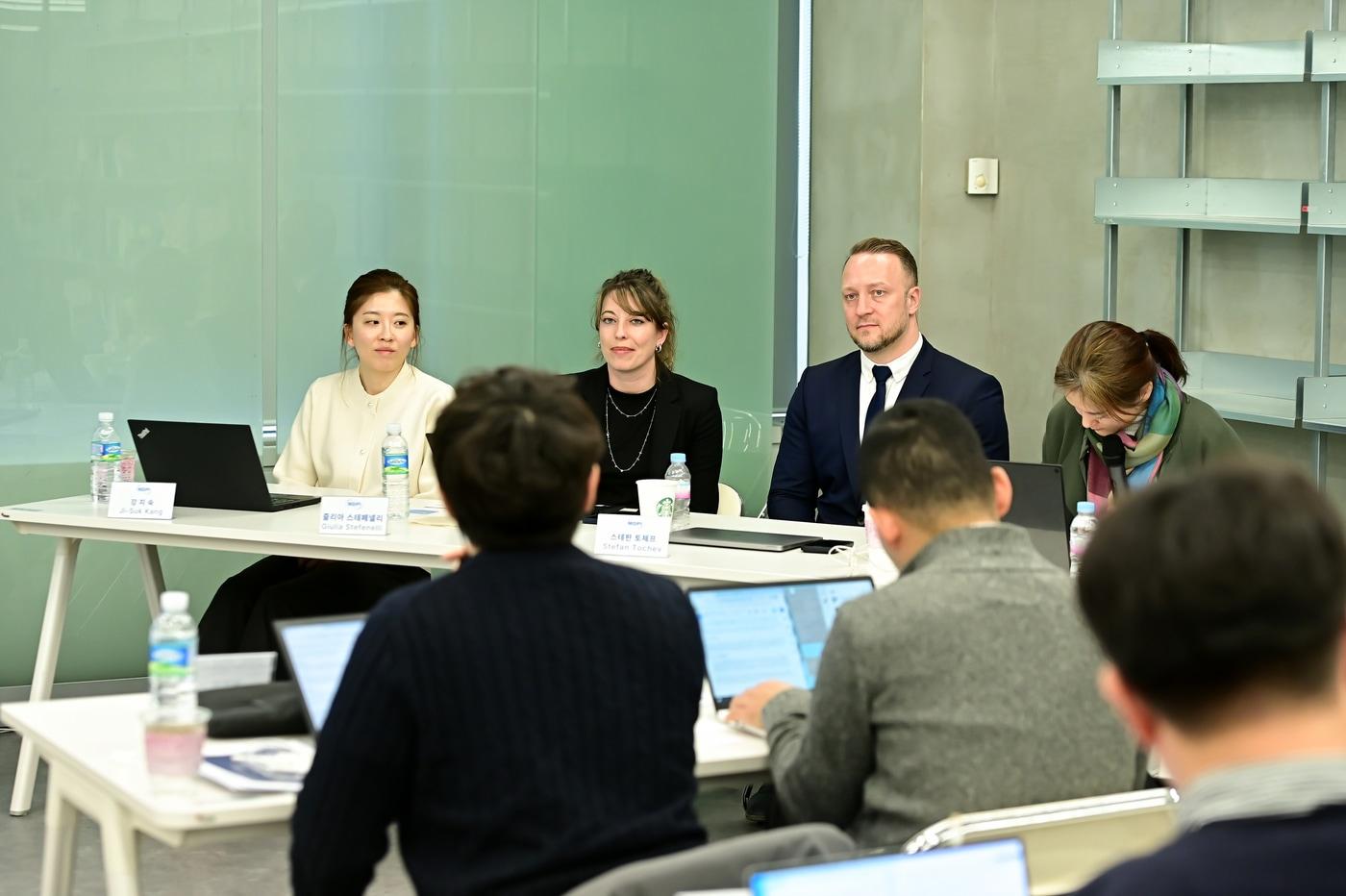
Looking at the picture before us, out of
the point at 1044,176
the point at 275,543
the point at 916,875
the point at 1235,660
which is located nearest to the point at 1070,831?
the point at 916,875

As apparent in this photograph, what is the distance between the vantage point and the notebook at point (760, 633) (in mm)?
2381

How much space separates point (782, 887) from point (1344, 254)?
3232 millimetres

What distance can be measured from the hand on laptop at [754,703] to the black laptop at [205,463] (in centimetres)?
188

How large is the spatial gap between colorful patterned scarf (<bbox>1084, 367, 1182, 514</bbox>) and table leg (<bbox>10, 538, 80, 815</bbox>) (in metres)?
2.53

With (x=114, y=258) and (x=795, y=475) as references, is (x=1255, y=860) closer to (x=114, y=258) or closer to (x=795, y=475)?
(x=795, y=475)

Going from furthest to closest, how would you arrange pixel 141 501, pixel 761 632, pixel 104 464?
1. pixel 104 464
2. pixel 141 501
3. pixel 761 632

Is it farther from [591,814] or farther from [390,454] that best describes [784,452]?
[591,814]

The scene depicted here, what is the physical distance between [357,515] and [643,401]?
41.9 inches

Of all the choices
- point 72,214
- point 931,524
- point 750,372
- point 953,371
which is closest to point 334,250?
point 72,214

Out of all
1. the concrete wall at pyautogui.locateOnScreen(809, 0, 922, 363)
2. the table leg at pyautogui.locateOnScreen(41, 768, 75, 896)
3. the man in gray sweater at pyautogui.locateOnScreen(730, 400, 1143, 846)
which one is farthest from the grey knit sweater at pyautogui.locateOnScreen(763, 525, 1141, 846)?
the concrete wall at pyautogui.locateOnScreen(809, 0, 922, 363)

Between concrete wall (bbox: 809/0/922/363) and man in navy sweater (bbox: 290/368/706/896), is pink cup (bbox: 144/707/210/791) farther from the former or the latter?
concrete wall (bbox: 809/0/922/363)

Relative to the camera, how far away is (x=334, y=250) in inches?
200

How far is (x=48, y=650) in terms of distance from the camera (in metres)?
3.91

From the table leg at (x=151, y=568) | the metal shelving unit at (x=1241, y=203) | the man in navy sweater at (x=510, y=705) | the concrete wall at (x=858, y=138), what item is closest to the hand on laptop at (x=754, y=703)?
the man in navy sweater at (x=510, y=705)
